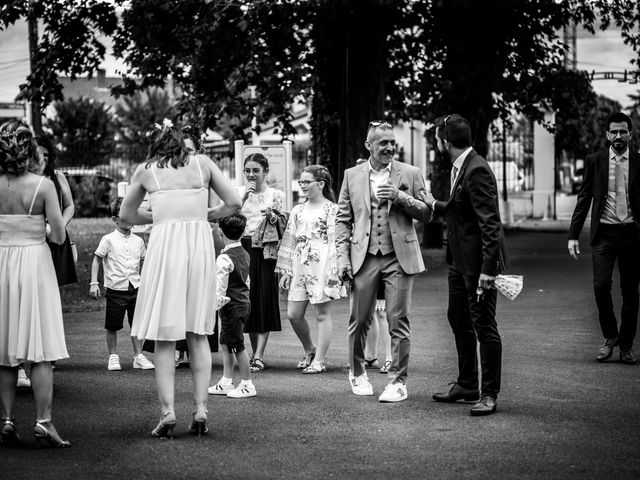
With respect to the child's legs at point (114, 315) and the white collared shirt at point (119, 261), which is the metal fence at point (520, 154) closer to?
the white collared shirt at point (119, 261)

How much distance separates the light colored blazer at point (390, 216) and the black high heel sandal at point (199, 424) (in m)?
1.92

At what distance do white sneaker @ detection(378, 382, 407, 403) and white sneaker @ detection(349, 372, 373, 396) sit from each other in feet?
0.88

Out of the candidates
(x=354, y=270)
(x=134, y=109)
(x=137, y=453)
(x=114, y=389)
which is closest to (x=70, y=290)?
(x=114, y=389)

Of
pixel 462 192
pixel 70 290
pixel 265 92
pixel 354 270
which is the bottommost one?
pixel 70 290

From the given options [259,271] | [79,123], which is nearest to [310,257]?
[259,271]

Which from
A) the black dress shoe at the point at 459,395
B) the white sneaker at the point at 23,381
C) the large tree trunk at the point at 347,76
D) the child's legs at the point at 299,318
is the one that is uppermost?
the large tree trunk at the point at 347,76

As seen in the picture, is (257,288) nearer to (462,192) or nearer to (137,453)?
(462,192)

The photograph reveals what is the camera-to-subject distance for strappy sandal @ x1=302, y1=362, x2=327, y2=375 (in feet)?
32.4

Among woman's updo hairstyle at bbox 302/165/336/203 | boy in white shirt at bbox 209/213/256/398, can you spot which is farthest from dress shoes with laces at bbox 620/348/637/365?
boy in white shirt at bbox 209/213/256/398

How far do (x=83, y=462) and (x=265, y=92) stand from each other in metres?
15.0

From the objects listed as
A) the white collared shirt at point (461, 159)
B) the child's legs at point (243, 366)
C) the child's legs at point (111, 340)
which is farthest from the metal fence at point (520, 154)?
the white collared shirt at point (461, 159)

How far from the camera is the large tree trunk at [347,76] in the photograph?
1942 centimetres

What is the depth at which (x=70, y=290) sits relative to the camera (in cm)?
1719

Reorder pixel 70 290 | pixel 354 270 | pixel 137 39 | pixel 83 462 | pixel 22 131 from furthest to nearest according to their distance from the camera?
pixel 137 39
pixel 70 290
pixel 354 270
pixel 22 131
pixel 83 462
